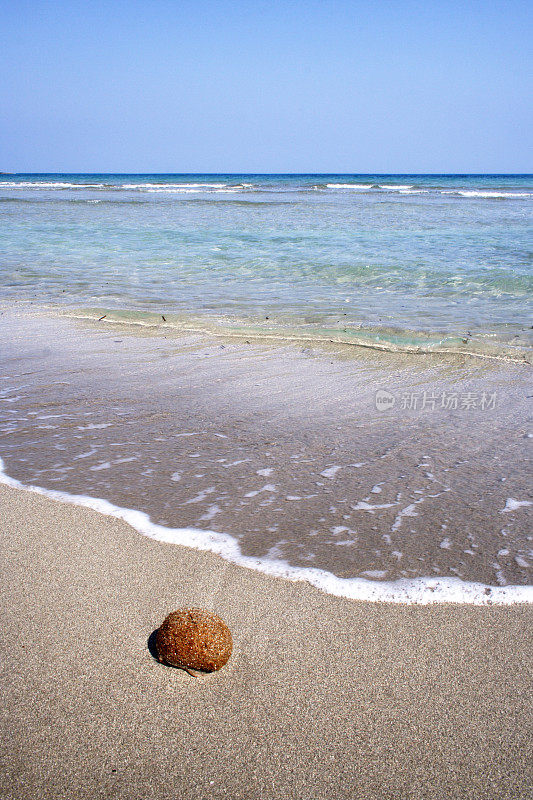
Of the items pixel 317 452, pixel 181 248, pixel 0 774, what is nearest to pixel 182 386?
pixel 317 452

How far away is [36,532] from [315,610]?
4.20 feet

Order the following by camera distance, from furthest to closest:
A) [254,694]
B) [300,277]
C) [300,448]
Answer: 1. [300,277]
2. [300,448]
3. [254,694]

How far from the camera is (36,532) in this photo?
2.61 m

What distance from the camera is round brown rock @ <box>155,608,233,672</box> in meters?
1.82

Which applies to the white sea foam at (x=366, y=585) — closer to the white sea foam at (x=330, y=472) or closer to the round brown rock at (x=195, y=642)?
the round brown rock at (x=195, y=642)

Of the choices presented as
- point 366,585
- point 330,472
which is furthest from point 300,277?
point 366,585

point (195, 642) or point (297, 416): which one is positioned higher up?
point (195, 642)

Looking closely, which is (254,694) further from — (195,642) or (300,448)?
(300,448)

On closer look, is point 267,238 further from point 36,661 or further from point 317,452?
point 36,661

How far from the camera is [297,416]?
3967 mm

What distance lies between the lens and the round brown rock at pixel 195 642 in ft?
5.97

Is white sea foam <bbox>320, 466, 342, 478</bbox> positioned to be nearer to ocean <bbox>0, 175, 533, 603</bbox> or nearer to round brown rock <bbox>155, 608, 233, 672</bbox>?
ocean <bbox>0, 175, 533, 603</bbox>

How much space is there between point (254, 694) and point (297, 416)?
2336mm

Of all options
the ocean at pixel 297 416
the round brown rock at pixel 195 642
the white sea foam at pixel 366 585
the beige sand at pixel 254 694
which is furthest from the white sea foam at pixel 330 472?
the round brown rock at pixel 195 642
